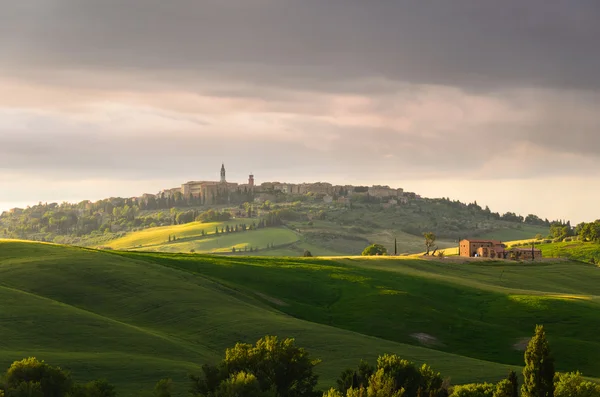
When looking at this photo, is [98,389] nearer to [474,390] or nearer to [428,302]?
[474,390]

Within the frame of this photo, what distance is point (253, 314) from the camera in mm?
101000

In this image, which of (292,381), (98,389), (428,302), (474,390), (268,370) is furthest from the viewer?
(428,302)

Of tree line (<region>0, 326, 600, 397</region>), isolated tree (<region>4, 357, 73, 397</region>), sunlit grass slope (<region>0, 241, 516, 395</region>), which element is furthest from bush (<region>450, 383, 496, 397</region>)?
isolated tree (<region>4, 357, 73, 397</region>)

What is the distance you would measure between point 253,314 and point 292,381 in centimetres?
3325

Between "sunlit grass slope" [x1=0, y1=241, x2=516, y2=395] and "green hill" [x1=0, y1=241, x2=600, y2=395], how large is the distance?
0.62ft

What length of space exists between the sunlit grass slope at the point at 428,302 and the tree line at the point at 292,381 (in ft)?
96.4

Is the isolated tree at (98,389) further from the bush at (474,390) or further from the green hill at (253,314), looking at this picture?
the bush at (474,390)

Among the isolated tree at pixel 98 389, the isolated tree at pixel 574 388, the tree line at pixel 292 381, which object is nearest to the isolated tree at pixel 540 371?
the tree line at pixel 292 381

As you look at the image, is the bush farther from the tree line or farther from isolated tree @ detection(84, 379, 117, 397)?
isolated tree @ detection(84, 379, 117, 397)

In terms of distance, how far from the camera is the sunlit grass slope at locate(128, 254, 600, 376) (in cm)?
10338

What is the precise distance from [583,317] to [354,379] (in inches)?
2416

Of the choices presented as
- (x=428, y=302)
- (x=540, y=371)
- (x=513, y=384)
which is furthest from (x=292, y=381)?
(x=428, y=302)

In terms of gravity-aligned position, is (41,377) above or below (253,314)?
below

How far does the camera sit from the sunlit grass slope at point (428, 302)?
10338cm
